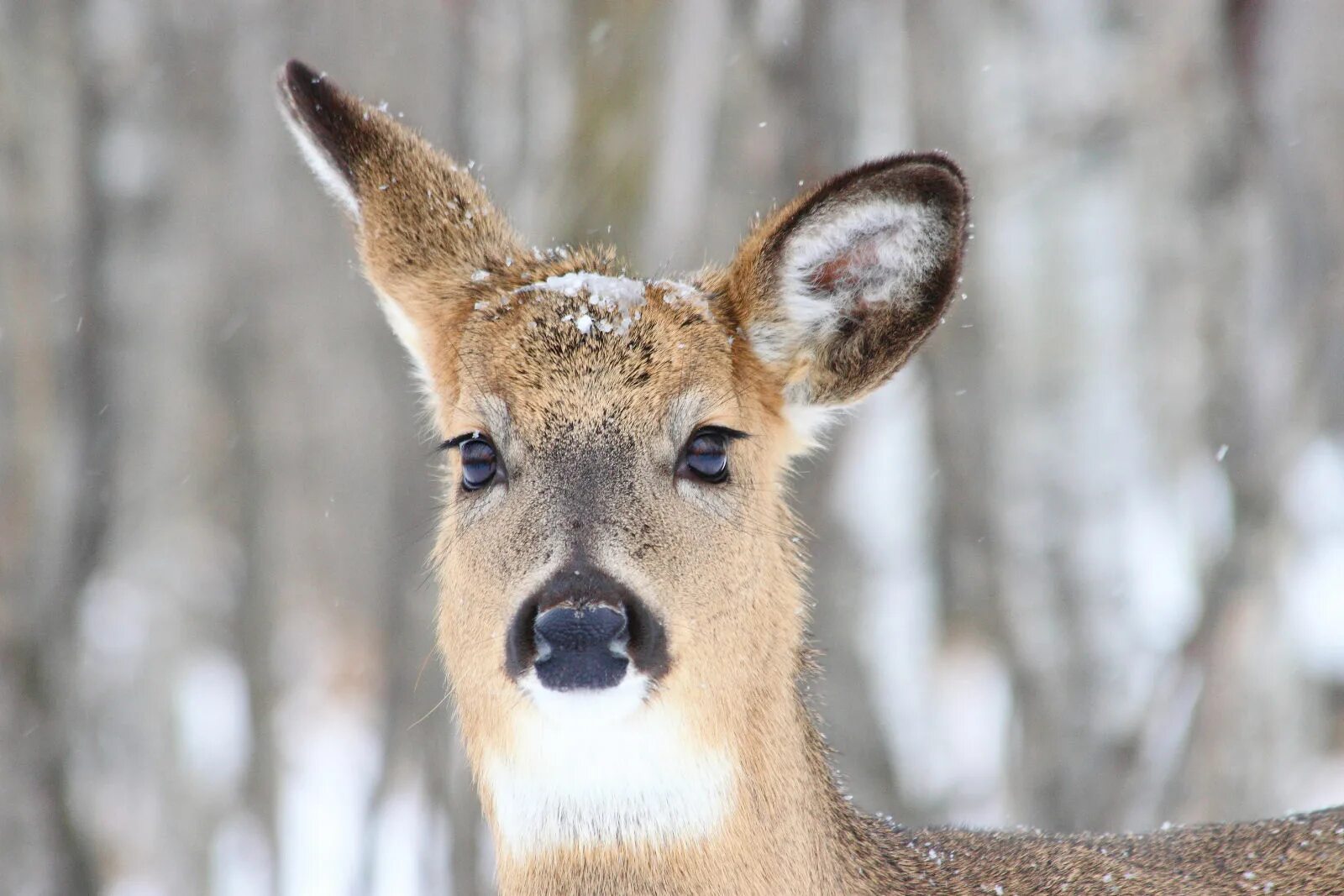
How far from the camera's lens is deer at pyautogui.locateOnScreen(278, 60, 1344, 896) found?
14.1 ft

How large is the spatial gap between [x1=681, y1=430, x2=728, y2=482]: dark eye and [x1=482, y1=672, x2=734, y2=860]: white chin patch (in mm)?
Result: 670

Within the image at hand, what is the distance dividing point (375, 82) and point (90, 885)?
5.67 m

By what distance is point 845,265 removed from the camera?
5.05m

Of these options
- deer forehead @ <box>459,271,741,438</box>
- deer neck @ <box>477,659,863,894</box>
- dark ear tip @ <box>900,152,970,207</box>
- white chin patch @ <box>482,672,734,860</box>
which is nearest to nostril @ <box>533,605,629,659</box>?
white chin patch @ <box>482,672,734,860</box>

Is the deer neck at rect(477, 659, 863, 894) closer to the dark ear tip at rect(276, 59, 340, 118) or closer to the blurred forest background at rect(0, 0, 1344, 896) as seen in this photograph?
the dark ear tip at rect(276, 59, 340, 118)

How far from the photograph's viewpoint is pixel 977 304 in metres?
13.3

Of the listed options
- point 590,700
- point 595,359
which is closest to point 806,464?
point 595,359

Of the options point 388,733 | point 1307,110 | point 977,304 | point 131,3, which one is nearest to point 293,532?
point 388,733

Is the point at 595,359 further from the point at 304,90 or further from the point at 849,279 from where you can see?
the point at 304,90

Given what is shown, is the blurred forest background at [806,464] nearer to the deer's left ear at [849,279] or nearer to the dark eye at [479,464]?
the deer's left ear at [849,279]

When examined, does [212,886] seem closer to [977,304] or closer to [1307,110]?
[977,304]

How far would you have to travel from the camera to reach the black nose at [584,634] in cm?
407

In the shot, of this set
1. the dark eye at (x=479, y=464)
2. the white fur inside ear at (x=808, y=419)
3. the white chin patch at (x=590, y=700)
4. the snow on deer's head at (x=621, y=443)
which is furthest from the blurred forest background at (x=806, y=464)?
the white chin patch at (x=590, y=700)

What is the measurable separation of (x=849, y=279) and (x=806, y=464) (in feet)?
20.1
